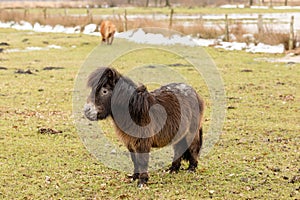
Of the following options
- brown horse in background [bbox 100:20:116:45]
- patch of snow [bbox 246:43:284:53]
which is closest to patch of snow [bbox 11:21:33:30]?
brown horse in background [bbox 100:20:116:45]

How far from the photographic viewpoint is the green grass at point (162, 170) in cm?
604

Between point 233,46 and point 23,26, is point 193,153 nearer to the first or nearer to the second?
point 233,46

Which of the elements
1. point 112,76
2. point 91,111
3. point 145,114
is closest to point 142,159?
point 145,114

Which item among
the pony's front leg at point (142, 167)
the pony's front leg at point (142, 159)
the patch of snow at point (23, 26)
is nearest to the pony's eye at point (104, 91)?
the pony's front leg at point (142, 159)

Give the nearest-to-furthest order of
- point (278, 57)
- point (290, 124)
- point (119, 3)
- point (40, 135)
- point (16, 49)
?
point (40, 135)
point (290, 124)
point (278, 57)
point (16, 49)
point (119, 3)

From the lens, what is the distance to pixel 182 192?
596 cm

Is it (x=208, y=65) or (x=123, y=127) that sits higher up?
(x=123, y=127)

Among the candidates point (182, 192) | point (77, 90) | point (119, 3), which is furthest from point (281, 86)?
point (119, 3)

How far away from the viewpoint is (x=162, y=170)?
6.84m

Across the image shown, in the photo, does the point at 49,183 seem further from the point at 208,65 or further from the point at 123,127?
the point at 208,65

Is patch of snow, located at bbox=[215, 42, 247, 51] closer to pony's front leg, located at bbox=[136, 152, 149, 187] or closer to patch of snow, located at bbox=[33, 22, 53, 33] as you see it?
patch of snow, located at bbox=[33, 22, 53, 33]

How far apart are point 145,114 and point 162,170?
1241 millimetres

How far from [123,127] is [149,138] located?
0.34 meters

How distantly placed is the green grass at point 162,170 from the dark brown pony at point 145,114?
0.36m
